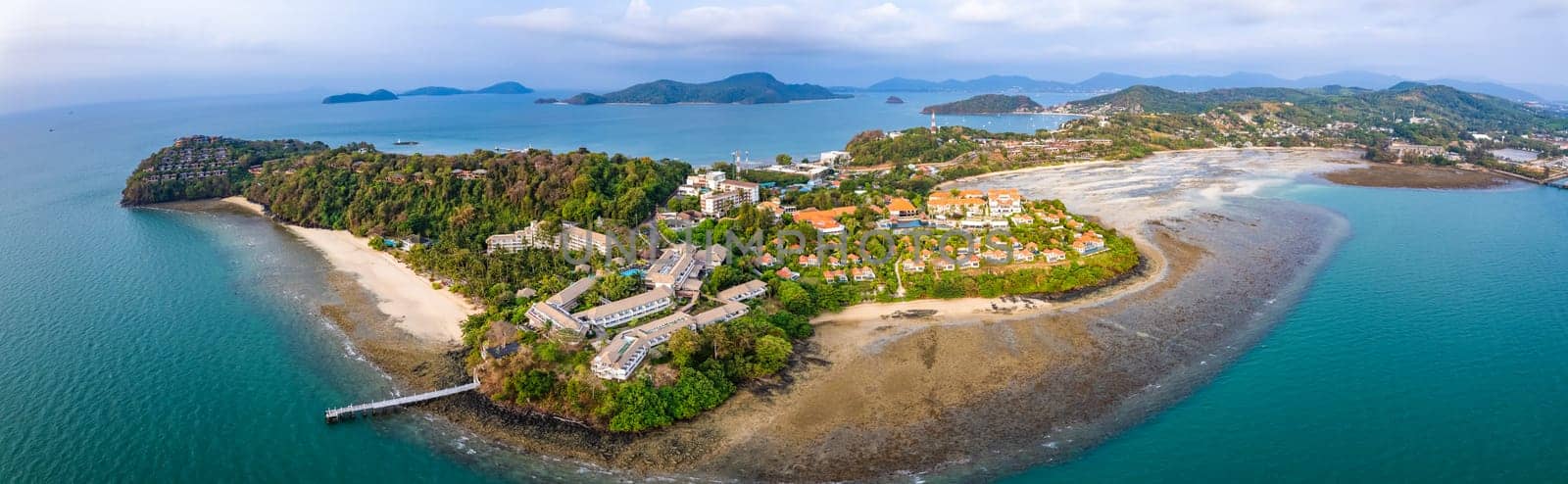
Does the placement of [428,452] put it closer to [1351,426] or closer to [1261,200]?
[1351,426]

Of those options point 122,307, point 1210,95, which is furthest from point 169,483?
point 1210,95

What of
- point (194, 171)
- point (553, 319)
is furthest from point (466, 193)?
point (194, 171)

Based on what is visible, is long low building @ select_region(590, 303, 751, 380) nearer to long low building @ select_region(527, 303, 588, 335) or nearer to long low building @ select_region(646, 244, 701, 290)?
long low building @ select_region(527, 303, 588, 335)

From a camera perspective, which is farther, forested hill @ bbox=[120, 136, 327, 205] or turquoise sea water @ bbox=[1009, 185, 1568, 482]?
forested hill @ bbox=[120, 136, 327, 205]

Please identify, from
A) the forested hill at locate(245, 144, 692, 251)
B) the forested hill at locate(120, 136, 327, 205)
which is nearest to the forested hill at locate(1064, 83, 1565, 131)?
the forested hill at locate(245, 144, 692, 251)

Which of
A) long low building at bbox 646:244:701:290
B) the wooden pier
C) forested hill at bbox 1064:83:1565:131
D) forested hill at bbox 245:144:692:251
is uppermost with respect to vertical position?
forested hill at bbox 1064:83:1565:131

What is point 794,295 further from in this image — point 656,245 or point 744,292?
point 656,245
